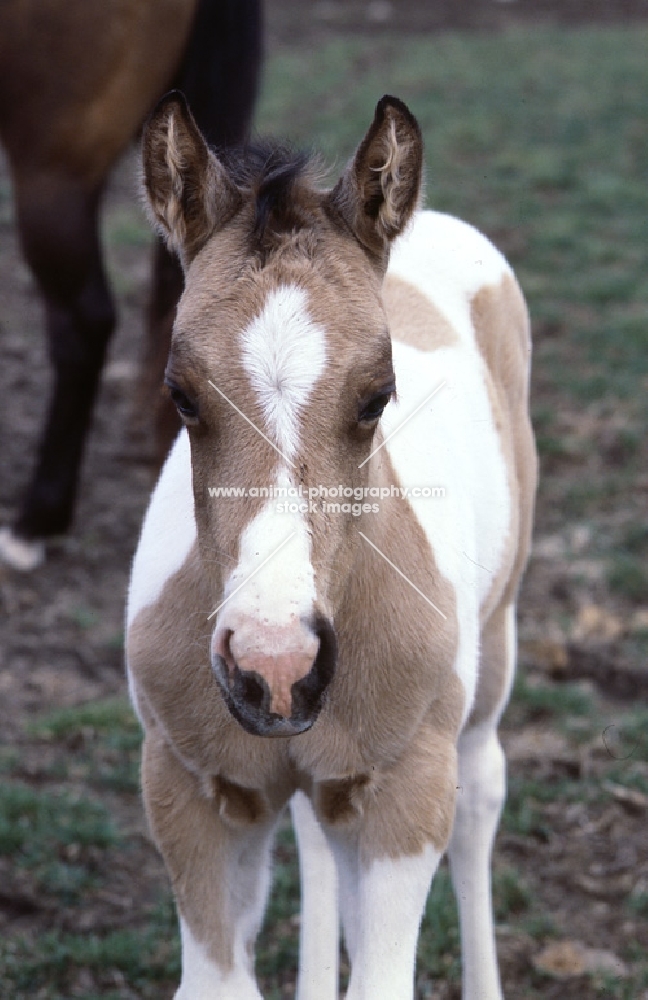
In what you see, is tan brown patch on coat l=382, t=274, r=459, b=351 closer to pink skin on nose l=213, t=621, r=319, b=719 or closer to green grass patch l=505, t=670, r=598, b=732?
pink skin on nose l=213, t=621, r=319, b=719

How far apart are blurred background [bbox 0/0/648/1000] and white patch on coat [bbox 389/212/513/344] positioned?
38 centimetres

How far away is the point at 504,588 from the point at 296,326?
120cm

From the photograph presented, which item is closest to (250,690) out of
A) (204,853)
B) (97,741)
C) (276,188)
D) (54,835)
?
(204,853)

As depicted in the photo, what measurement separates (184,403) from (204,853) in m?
0.77

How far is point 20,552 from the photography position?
15.6ft

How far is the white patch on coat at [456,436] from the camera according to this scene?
7.81ft

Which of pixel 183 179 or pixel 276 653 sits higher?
pixel 183 179

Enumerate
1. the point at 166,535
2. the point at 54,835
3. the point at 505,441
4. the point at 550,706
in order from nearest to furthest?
the point at 166,535 → the point at 505,441 → the point at 54,835 → the point at 550,706

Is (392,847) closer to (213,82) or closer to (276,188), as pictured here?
(276,188)

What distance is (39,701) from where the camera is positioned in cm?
400

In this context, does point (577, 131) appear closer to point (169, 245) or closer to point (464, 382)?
point (464, 382)

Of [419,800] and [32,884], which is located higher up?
[419,800]

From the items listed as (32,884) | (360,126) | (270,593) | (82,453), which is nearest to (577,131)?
(360,126)

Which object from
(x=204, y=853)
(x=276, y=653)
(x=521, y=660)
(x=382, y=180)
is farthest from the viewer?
(x=521, y=660)
